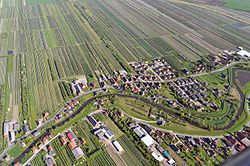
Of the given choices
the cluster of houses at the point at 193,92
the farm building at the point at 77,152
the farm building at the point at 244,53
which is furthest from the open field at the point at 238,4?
the farm building at the point at 77,152

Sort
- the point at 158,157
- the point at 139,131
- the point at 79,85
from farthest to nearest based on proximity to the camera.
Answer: the point at 79,85, the point at 139,131, the point at 158,157

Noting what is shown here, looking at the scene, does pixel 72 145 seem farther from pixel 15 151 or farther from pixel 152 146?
pixel 152 146

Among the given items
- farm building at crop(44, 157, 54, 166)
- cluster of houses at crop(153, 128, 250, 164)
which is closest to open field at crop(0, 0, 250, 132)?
farm building at crop(44, 157, 54, 166)

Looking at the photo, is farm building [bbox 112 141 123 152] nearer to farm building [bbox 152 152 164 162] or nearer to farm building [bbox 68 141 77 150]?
farm building [bbox 152 152 164 162]

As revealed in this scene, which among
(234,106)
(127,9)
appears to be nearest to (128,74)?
(234,106)

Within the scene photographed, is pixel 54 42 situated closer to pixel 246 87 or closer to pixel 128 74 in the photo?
pixel 128 74

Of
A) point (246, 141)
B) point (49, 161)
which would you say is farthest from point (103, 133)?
point (246, 141)

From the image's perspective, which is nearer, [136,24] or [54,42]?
[54,42]
